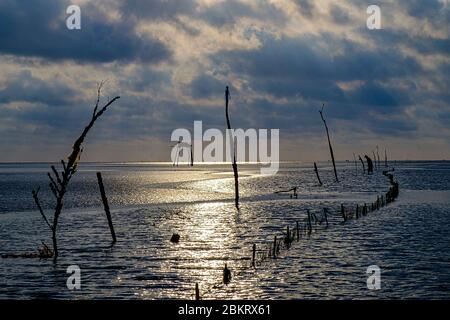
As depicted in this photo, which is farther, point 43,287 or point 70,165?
point 70,165

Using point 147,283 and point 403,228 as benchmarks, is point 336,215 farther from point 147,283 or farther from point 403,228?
point 147,283

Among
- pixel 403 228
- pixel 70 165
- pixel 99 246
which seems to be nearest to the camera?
pixel 70 165

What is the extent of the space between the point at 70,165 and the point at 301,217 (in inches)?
1028

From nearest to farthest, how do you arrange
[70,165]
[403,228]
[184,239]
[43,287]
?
[43,287] → [70,165] → [184,239] → [403,228]

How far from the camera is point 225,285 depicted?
23.0 metres

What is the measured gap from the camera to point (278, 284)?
23.2 metres

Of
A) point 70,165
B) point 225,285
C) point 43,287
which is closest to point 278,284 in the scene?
point 225,285

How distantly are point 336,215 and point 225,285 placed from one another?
29.3 m
